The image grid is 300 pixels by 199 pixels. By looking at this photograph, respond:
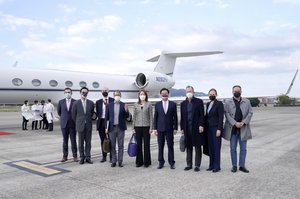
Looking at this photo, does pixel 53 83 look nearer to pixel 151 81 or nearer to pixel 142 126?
pixel 151 81

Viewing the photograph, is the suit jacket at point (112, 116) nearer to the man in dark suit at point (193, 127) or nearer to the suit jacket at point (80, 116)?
the suit jacket at point (80, 116)

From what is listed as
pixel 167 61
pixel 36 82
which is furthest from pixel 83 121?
pixel 167 61

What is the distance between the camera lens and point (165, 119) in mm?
6832

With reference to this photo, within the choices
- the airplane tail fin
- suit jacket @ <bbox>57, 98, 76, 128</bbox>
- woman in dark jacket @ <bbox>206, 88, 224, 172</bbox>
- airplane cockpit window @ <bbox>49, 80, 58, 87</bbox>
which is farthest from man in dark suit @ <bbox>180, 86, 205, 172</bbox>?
the airplane tail fin

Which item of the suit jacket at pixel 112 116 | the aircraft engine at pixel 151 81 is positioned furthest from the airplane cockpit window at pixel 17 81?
the suit jacket at pixel 112 116

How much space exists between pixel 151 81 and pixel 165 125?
14.2m

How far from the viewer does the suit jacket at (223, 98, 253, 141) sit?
6.43 meters

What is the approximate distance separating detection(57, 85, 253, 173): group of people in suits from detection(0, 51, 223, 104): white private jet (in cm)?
918

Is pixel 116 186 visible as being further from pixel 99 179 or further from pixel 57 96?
pixel 57 96

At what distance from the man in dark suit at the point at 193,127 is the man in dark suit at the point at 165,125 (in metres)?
0.29

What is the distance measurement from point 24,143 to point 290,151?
28.7ft

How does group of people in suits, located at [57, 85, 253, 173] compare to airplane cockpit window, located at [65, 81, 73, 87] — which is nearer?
group of people in suits, located at [57, 85, 253, 173]

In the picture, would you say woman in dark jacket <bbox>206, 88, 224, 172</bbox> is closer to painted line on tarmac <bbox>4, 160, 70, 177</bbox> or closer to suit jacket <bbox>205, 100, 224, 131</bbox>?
suit jacket <bbox>205, 100, 224, 131</bbox>

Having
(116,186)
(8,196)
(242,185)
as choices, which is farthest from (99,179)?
(242,185)
